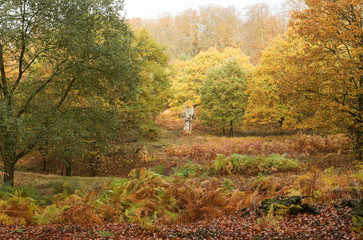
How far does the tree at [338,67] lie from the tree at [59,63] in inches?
292

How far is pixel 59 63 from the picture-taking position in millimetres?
10336

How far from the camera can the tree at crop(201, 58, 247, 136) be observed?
28.7 meters

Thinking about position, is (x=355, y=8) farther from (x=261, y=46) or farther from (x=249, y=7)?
(x=249, y=7)

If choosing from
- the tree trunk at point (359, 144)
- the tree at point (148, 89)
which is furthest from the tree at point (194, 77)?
the tree trunk at point (359, 144)

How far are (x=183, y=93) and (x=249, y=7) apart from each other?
25.9 metres

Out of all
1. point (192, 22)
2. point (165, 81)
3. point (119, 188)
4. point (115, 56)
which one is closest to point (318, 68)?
point (115, 56)

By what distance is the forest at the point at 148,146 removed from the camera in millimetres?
4512

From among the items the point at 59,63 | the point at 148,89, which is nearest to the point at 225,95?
the point at 148,89

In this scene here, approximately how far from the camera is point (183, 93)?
33219mm

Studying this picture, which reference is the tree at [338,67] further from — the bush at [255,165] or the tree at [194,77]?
the tree at [194,77]

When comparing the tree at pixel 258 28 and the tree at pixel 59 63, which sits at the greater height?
the tree at pixel 258 28

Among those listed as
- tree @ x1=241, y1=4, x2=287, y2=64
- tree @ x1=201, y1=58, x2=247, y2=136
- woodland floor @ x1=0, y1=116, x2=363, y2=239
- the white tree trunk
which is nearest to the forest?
woodland floor @ x1=0, y1=116, x2=363, y2=239

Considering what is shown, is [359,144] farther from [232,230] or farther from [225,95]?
[225,95]

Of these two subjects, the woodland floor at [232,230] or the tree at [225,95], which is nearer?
the woodland floor at [232,230]
